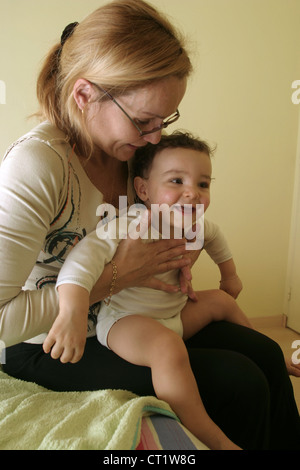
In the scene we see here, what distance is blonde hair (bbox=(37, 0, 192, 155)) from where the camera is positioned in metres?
0.93

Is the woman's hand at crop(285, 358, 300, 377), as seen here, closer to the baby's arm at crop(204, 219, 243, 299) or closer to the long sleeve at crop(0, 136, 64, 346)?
the baby's arm at crop(204, 219, 243, 299)

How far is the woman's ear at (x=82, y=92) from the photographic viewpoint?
0.97 metres

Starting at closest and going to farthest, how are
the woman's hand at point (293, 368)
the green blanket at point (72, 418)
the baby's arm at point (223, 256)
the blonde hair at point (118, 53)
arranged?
the green blanket at point (72, 418) → the blonde hair at point (118, 53) → the woman's hand at point (293, 368) → the baby's arm at point (223, 256)

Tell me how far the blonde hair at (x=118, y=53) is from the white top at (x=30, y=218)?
151 millimetres

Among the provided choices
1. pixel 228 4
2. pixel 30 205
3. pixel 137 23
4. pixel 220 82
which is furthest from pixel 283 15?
pixel 30 205

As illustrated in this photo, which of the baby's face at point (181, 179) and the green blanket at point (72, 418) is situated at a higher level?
the baby's face at point (181, 179)

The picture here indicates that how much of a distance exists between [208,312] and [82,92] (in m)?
0.76

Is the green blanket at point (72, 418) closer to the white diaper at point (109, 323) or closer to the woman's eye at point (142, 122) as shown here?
the white diaper at point (109, 323)

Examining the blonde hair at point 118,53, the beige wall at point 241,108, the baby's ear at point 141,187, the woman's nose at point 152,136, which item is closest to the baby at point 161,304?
the baby's ear at point 141,187

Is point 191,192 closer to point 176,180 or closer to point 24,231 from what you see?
point 176,180

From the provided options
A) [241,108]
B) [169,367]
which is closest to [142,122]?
[169,367]

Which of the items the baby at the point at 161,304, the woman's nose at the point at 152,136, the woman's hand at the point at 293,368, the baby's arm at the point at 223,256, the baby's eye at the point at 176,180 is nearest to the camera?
the baby at the point at 161,304

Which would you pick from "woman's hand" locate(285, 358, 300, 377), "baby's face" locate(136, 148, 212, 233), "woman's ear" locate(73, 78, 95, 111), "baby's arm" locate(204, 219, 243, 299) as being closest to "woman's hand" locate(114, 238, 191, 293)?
"baby's face" locate(136, 148, 212, 233)
